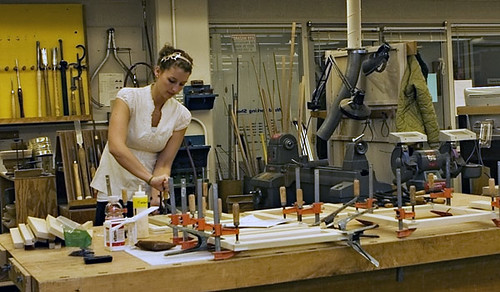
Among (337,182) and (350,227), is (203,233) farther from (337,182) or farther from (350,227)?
(337,182)

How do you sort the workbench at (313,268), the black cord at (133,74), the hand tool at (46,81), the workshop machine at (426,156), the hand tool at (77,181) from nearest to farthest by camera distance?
the workbench at (313,268) → the workshop machine at (426,156) → the hand tool at (77,181) → the hand tool at (46,81) → the black cord at (133,74)

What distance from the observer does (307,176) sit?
3.84 m

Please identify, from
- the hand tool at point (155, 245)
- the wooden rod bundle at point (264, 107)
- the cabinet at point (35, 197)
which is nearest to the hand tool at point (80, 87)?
the cabinet at point (35, 197)

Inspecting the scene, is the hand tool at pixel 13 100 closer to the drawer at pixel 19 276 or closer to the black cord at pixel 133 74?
the black cord at pixel 133 74

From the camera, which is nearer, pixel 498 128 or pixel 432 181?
pixel 432 181

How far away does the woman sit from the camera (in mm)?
3115

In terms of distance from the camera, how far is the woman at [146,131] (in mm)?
3115

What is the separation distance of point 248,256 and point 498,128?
3.68 metres

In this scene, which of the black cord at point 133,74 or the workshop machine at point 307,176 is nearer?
the workshop machine at point 307,176

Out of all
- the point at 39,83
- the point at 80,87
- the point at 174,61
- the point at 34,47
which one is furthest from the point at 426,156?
the point at 34,47

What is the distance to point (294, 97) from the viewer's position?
706 centimetres

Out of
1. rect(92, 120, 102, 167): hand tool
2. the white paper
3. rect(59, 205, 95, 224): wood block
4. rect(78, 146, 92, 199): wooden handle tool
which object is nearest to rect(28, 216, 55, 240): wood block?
rect(59, 205, 95, 224): wood block

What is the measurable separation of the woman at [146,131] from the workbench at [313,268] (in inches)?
24.5

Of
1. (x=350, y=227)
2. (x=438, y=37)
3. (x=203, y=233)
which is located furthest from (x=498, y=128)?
(x=203, y=233)
